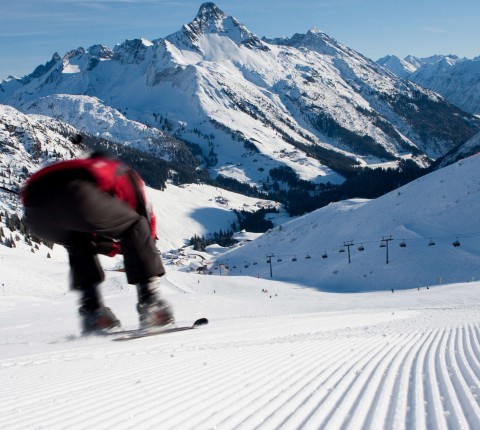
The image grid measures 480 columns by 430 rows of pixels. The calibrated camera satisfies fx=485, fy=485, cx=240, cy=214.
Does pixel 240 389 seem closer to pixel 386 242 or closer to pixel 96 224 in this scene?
pixel 96 224

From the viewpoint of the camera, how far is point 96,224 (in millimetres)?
6691

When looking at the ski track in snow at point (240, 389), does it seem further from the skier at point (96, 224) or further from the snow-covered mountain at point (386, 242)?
the snow-covered mountain at point (386, 242)

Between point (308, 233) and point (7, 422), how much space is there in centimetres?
9185

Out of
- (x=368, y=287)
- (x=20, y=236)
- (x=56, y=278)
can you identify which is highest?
(x=20, y=236)

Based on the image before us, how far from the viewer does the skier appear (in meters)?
6.22

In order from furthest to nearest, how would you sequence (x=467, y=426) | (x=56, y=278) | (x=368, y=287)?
1. (x=368, y=287)
2. (x=56, y=278)
3. (x=467, y=426)

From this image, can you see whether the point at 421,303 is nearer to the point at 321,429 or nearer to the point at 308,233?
the point at 321,429

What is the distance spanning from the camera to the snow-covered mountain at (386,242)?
65.6 meters

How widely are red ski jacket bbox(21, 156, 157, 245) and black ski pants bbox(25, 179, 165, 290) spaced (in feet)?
0.34

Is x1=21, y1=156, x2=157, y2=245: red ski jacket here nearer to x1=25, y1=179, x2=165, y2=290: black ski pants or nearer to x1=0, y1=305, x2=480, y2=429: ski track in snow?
x1=25, y1=179, x2=165, y2=290: black ski pants

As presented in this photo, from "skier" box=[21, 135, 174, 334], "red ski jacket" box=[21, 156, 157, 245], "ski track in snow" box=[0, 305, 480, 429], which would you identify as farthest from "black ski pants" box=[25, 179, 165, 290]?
"ski track in snow" box=[0, 305, 480, 429]

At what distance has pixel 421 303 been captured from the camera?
37906 millimetres

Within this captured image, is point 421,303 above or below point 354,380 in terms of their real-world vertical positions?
below

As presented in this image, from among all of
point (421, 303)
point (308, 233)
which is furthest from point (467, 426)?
point (308, 233)
